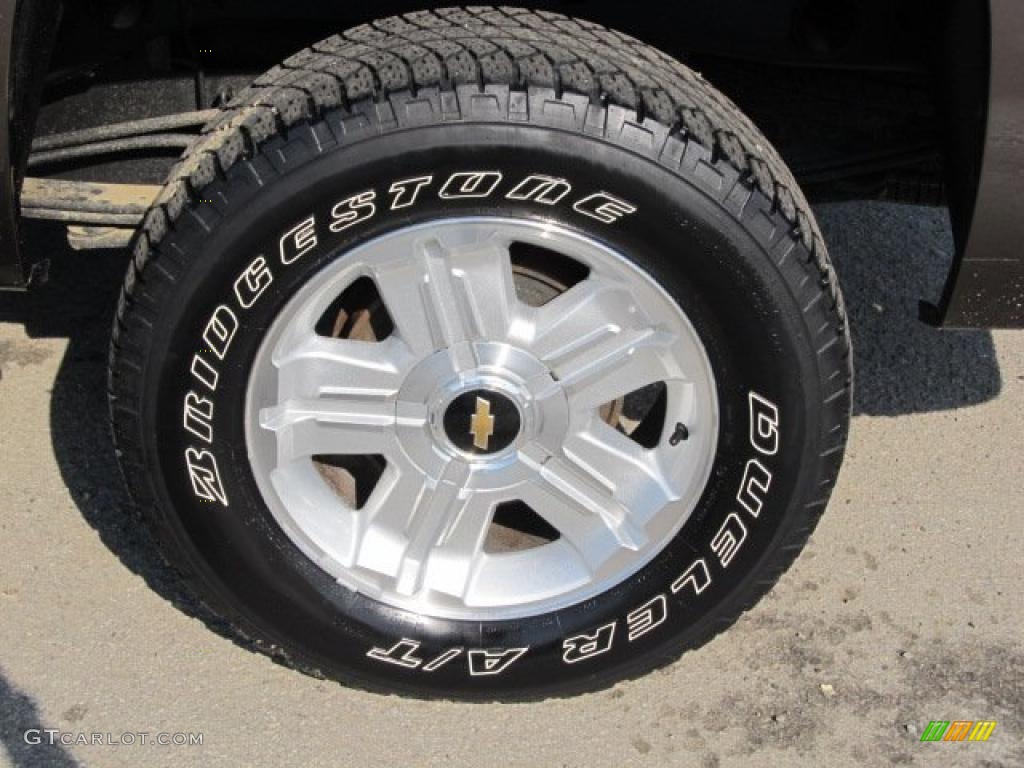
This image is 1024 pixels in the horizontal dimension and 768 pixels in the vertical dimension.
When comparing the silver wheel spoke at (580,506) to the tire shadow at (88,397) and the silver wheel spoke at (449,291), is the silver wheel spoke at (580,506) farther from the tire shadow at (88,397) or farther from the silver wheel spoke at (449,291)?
Result: the tire shadow at (88,397)

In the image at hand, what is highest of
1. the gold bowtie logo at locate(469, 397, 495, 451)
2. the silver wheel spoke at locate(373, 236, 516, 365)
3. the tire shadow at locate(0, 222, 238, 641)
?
the silver wheel spoke at locate(373, 236, 516, 365)

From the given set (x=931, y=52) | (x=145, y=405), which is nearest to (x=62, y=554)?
(x=145, y=405)

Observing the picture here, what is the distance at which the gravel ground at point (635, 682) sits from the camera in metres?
2.68

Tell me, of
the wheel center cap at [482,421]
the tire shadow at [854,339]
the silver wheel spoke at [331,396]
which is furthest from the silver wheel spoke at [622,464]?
the tire shadow at [854,339]

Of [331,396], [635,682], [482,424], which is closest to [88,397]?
[331,396]

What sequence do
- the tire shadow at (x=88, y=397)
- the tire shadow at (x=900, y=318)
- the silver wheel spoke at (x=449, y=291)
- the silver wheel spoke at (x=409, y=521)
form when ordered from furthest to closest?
1. the tire shadow at (x=900, y=318)
2. the tire shadow at (x=88, y=397)
3. the silver wheel spoke at (x=409, y=521)
4. the silver wheel spoke at (x=449, y=291)

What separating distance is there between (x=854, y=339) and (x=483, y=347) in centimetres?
170

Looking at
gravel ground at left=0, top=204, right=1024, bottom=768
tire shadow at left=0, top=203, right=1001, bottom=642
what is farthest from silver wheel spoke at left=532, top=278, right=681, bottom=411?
tire shadow at left=0, top=203, right=1001, bottom=642

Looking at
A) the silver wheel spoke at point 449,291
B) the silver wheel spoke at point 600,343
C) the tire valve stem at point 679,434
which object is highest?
the silver wheel spoke at point 449,291

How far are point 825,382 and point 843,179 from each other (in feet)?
2.52

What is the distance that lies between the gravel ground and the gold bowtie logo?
604 mm

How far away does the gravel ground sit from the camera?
2.68 metres

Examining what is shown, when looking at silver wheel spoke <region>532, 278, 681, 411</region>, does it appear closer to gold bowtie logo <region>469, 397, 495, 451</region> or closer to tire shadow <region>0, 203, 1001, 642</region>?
gold bowtie logo <region>469, 397, 495, 451</region>

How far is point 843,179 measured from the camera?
302 centimetres
